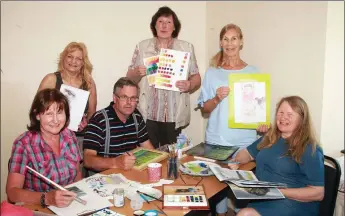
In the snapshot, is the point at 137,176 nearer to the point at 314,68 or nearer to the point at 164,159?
the point at 164,159

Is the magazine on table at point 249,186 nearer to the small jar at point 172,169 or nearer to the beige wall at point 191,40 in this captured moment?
the small jar at point 172,169

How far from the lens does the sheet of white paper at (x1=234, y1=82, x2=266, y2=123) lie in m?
2.87

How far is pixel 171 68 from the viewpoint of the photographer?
315 centimetres

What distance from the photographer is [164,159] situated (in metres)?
2.61

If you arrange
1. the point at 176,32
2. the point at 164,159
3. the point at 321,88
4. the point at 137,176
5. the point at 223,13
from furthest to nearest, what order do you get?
the point at 223,13 < the point at 176,32 < the point at 321,88 < the point at 164,159 < the point at 137,176

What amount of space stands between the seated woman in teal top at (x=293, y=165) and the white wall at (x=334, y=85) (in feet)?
2.60

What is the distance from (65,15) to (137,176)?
6.95 ft

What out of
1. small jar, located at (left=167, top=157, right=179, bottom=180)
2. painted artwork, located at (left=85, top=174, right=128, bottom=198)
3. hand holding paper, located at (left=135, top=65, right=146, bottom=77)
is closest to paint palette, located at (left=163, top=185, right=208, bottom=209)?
small jar, located at (left=167, top=157, right=179, bottom=180)

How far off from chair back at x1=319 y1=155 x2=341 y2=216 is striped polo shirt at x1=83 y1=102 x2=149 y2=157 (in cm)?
147

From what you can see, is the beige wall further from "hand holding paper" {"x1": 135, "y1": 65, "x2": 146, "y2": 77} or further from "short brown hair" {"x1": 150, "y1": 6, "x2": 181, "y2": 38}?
"hand holding paper" {"x1": 135, "y1": 65, "x2": 146, "y2": 77}

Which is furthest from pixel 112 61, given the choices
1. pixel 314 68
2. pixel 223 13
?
pixel 314 68

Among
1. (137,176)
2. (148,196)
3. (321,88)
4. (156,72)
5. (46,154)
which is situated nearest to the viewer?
(148,196)

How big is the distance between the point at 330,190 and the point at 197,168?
0.89m

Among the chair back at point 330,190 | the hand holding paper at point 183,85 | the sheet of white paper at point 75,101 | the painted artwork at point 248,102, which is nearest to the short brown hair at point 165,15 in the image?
the hand holding paper at point 183,85
